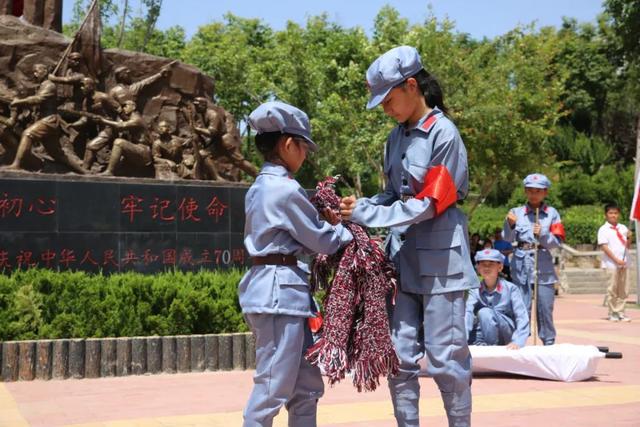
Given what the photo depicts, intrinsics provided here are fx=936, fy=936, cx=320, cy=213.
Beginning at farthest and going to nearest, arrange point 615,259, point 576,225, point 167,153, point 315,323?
point 576,225 → point 615,259 → point 167,153 → point 315,323

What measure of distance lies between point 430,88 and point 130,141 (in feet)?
27.7

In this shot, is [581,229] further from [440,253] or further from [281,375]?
[281,375]

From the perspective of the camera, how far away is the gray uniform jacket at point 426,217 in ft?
13.2

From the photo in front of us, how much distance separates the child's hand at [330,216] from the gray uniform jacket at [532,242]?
441 centimetres

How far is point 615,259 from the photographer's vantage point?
13211mm

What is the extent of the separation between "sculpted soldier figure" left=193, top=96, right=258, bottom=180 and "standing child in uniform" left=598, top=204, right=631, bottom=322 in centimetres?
505

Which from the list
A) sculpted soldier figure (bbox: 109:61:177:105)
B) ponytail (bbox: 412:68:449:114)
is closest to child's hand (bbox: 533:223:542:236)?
ponytail (bbox: 412:68:449:114)

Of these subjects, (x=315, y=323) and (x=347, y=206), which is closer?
(x=347, y=206)

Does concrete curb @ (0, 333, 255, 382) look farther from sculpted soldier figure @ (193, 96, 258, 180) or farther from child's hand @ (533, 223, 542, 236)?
sculpted soldier figure @ (193, 96, 258, 180)

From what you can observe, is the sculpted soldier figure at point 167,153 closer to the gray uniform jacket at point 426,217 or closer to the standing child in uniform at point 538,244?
the standing child in uniform at point 538,244

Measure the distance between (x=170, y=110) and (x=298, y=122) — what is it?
9052 millimetres

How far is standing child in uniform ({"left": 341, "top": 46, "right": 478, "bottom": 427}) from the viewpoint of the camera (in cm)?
400

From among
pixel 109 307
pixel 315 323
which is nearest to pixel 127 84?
pixel 109 307

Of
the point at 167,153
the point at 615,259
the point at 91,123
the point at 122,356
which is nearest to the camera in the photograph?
the point at 122,356
